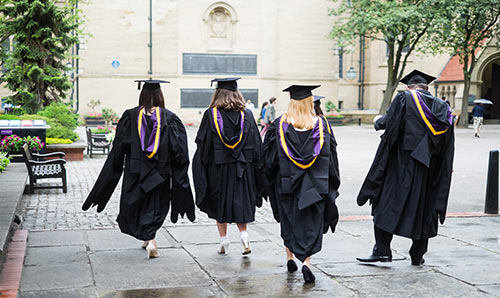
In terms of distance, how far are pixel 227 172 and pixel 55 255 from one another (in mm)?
2120

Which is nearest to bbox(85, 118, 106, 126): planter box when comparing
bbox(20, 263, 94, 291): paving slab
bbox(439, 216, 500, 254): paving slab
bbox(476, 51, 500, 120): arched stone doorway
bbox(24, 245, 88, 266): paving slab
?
bbox(476, 51, 500, 120): arched stone doorway

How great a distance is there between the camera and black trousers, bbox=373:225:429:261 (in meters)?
6.72

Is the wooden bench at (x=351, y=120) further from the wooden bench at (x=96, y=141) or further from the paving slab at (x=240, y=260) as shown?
the paving slab at (x=240, y=260)

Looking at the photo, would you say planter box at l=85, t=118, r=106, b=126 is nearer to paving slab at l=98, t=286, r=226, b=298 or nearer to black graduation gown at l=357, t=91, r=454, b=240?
black graduation gown at l=357, t=91, r=454, b=240

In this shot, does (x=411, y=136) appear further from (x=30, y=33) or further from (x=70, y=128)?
(x=30, y=33)

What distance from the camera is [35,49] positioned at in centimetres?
2042

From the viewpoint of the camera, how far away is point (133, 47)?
141ft

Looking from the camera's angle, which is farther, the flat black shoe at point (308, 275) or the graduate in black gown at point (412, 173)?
the graduate in black gown at point (412, 173)

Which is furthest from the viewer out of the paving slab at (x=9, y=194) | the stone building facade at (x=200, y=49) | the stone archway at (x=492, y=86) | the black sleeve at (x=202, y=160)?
the stone archway at (x=492, y=86)

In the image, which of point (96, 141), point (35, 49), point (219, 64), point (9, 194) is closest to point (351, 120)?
point (219, 64)

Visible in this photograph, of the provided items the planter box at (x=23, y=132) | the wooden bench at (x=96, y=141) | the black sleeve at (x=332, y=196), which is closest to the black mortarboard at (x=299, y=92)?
the black sleeve at (x=332, y=196)

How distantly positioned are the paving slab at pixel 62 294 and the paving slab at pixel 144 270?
0.23 meters

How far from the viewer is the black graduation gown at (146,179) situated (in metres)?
7.16

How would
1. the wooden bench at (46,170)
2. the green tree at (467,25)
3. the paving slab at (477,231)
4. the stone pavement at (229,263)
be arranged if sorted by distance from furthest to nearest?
the green tree at (467,25), the wooden bench at (46,170), the paving slab at (477,231), the stone pavement at (229,263)
